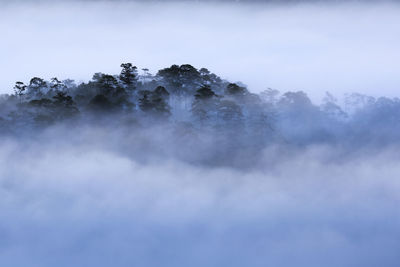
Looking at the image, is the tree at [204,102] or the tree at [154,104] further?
the tree at [204,102]

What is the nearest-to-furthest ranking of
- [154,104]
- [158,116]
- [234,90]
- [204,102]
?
[154,104] < [158,116] < [204,102] < [234,90]

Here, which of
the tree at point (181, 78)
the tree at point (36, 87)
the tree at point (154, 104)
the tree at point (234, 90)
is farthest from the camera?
the tree at point (181, 78)

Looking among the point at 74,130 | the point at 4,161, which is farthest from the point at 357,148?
the point at 4,161

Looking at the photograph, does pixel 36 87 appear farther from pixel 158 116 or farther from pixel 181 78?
pixel 181 78

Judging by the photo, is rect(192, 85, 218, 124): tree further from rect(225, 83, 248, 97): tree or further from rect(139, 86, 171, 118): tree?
rect(139, 86, 171, 118): tree

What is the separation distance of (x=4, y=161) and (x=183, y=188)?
36.3 metres

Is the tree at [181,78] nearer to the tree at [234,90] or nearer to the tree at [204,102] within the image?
the tree at [204,102]

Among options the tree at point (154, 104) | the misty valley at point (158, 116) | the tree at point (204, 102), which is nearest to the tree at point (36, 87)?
the misty valley at point (158, 116)

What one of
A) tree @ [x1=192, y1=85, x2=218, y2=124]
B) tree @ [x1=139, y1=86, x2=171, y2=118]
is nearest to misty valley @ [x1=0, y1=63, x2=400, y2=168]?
tree @ [x1=192, y1=85, x2=218, y2=124]

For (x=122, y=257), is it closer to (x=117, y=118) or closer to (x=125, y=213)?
(x=125, y=213)

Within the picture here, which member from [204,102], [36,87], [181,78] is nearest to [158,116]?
[204,102]

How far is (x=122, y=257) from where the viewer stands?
241 feet

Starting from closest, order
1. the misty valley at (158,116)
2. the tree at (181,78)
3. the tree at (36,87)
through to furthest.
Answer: the misty valley at (158,116) → the tree at (36,87) → the tree at (181,78)

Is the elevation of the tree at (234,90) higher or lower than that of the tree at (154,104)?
higher
